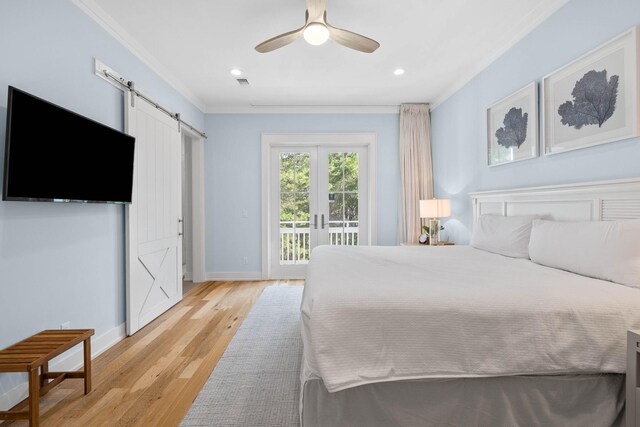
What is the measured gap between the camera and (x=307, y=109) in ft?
16.0

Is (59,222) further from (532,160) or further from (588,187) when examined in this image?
(532,160)

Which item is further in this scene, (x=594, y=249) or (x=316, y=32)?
(x=316, y=32)

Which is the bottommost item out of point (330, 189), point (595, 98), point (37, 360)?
point (37, 360)

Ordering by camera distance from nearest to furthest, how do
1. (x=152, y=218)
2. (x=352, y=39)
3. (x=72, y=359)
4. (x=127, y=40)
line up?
(x=72, y=359), (x=352, y=39), (x=127, y=40), (x=152, y=218)

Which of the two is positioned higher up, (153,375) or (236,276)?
(236,276)

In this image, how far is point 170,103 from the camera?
377 cm

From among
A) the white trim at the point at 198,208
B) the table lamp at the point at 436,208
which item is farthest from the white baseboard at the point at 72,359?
the table lamp at the point at 436,208

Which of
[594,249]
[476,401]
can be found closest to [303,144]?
[594,249]

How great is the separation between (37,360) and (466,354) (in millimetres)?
2060

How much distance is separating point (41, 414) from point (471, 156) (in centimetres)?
429

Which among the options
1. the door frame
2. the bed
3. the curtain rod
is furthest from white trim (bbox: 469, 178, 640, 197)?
the curtain rod

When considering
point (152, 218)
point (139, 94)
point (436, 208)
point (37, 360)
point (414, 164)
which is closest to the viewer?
point (37, 360)

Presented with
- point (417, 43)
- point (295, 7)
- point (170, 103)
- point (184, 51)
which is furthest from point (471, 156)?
point (170, 103)

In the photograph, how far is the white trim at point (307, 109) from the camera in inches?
191
